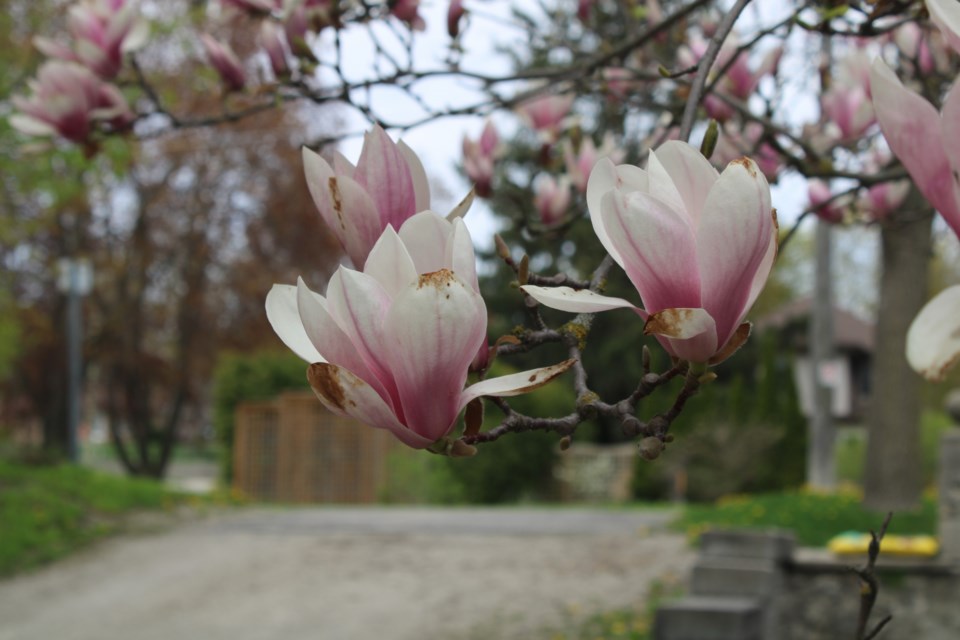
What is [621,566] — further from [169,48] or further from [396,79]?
[169,48]

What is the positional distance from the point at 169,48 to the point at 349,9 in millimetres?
17456

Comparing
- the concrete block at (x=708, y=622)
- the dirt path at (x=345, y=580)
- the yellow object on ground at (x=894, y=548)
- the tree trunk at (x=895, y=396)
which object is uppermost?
the tree trunk at (x=895, y=396)

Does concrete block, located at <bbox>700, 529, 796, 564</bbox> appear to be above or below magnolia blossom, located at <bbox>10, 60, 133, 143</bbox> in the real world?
below

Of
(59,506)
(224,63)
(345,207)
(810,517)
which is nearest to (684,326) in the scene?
(345,207)

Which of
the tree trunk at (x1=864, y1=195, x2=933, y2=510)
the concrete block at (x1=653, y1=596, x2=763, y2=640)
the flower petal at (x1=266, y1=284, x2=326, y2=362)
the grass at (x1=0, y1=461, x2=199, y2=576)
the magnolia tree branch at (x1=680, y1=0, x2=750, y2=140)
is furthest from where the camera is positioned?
the grass at (x1=0, y1=461, x2=199, y2=576)

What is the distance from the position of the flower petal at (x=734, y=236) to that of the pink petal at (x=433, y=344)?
17 centimetres

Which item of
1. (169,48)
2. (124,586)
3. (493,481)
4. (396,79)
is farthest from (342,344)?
(169,48)

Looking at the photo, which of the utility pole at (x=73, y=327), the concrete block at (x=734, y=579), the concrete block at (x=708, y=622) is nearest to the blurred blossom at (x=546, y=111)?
the concrete block at (x=708, y=622)

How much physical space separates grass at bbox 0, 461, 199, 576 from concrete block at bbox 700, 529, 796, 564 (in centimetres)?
662

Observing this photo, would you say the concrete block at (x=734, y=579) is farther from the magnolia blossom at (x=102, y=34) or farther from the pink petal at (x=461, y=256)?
the pink petal at (x=461, y=256)

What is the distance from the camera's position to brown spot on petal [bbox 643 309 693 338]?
2.52 ft

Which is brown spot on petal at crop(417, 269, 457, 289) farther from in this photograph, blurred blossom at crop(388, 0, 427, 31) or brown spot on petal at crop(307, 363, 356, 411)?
blurred blossom at crop(388, 0, 427, 31)

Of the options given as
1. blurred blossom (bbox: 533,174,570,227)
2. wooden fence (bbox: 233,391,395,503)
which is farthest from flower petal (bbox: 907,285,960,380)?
wooden fence (bbox: 233,391,395,503)

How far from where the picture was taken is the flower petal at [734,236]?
2.41 ft
